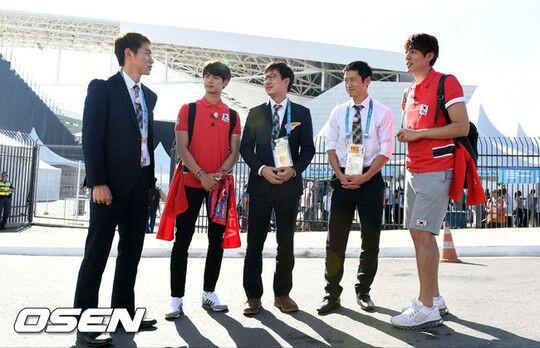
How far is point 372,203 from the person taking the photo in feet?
12.4

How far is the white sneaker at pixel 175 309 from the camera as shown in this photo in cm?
340

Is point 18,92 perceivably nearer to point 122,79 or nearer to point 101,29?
point 101,29

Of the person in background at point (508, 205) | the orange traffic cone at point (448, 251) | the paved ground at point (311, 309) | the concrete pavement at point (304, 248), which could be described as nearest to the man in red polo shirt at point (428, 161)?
the paved ground at point (311, 309)

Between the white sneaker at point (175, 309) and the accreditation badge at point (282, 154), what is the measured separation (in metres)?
1.32

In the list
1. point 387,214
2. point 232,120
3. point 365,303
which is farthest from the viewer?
point 387,214

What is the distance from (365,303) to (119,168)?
2.19 meters

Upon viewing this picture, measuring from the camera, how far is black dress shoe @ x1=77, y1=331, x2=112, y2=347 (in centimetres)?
267

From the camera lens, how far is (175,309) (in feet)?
11.5

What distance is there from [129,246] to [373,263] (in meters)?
1.96

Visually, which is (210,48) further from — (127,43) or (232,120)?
(127,43)

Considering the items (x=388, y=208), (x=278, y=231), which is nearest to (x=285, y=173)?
(x=278, y=231)

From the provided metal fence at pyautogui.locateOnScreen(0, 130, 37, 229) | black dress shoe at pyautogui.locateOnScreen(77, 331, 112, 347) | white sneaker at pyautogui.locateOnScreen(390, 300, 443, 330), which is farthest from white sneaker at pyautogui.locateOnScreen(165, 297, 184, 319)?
metal fence at pyautogui.locateOnScreen(0, 130, 37, 229)

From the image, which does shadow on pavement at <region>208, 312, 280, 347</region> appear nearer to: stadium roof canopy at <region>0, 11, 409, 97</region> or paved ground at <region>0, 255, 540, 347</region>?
paved ground at <region>0, 255, 540, 347</region>

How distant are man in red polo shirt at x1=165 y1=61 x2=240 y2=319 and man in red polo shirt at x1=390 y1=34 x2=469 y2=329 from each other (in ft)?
4.71
